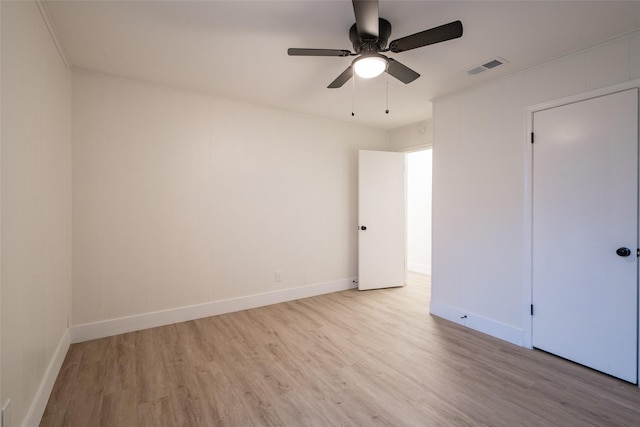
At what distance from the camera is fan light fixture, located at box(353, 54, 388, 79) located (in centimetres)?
188

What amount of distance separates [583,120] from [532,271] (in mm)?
1344

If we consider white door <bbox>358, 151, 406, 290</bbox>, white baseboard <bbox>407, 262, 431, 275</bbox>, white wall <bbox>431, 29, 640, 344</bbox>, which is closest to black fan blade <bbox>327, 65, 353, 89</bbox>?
white wall <bbox>431, 29, 640, 344</bbox>

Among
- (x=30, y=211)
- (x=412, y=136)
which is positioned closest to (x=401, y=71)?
(x=412, y=136)

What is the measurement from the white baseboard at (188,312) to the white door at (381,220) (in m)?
0.62

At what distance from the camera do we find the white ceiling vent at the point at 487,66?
98.0 inches

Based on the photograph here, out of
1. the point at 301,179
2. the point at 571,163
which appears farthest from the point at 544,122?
the point at 301,179

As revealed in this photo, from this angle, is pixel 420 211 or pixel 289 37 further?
pixel 420 211

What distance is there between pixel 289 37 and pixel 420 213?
471 centimetres

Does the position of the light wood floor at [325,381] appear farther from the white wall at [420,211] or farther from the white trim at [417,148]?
the white wall at [420,211]

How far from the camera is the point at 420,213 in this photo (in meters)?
6.01

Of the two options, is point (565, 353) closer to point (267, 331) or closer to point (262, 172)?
point (267, 331)

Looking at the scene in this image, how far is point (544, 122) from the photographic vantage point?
8.30ft

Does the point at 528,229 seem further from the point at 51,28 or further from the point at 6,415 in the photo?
the point at 51,28

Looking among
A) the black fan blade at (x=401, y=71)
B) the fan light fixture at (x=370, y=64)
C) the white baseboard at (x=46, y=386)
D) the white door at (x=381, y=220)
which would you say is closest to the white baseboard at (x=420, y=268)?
the white door at (x=381, y=220)
